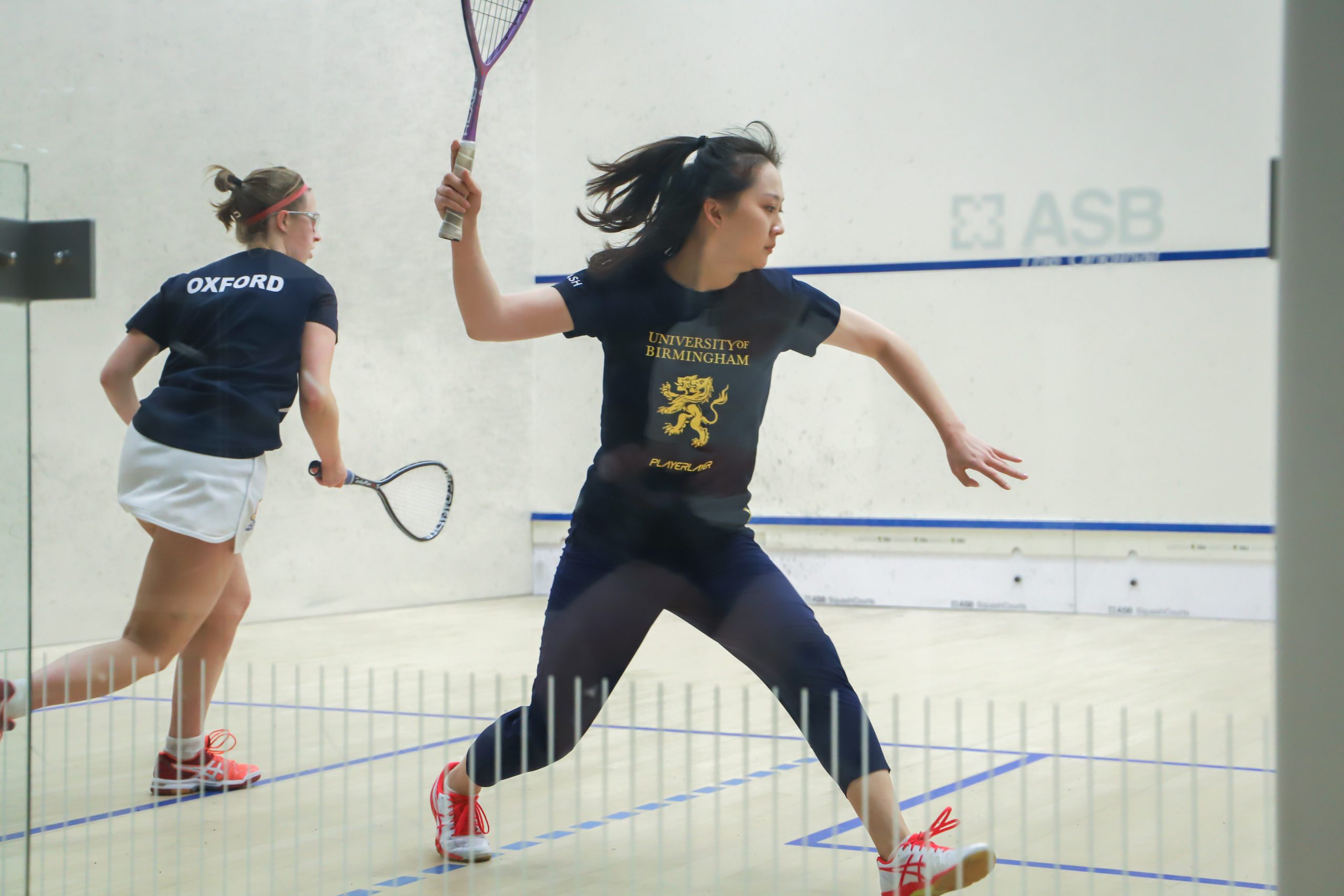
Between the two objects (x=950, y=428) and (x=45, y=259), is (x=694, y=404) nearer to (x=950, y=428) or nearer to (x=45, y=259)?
(x=950, y=428)

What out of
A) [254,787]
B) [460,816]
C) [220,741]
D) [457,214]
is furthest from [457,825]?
[457,214]

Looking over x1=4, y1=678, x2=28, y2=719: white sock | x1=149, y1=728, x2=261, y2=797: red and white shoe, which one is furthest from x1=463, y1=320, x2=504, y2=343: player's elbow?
x1=149, y1=728, x2=261, y2=797: red and white shoe

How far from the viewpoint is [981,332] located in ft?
6.68

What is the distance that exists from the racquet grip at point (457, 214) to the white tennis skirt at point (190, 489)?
67cm

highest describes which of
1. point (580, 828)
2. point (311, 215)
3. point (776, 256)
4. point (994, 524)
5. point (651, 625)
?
point (311, 215)

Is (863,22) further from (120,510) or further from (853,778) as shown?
(120,510)

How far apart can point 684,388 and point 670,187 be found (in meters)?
0.29

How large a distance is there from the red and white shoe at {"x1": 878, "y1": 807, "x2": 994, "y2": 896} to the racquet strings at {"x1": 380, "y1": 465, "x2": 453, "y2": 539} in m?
1.00

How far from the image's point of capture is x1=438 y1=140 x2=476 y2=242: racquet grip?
5.98 ft

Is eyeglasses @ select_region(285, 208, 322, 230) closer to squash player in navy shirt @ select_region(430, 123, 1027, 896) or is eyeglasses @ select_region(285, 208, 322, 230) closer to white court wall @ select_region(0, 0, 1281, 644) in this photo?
white court wall @ select_region(0, 0, 1281, 644)

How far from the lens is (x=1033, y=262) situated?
80.4 inches

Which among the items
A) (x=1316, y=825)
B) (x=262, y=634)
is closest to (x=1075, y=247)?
(x=1316, y=825)

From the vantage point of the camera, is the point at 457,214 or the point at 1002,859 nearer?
the point at 457,214

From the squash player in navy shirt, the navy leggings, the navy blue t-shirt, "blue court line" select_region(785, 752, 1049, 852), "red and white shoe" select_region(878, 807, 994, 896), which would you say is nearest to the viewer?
"red and white shoe" select_region(878, 807, 994, 896)
